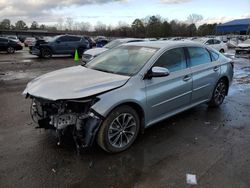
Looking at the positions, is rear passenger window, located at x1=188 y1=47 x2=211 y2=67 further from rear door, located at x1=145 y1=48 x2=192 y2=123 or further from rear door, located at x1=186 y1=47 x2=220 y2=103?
rear door, located at x1=145 y1=48 x2=192 y2=123

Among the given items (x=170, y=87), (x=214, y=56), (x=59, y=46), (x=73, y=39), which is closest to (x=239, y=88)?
(x=214, y=56)

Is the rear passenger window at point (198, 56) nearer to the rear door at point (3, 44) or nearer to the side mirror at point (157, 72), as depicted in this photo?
the side mirror at point (157, 72)

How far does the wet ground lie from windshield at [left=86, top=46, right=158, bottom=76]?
1226 millimetres

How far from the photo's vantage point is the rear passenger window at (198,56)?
17.5 ft

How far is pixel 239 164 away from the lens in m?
3.75

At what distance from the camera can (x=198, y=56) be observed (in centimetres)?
555

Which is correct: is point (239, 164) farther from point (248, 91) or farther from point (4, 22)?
point (4, 22)

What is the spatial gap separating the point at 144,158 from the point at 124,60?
1879mm

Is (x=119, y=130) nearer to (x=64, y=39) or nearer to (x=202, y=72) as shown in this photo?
(x=202, y=72)

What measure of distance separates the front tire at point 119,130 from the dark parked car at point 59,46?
17.0 metres

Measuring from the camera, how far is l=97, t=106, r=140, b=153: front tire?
381 centimetres

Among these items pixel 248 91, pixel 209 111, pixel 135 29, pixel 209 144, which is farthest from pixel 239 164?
pixel 135 29

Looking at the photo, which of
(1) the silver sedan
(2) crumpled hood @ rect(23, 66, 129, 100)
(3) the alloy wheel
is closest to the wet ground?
(3) the alloy wheel

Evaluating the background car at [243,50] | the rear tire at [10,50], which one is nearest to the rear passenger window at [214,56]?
the background car at [243,50]
